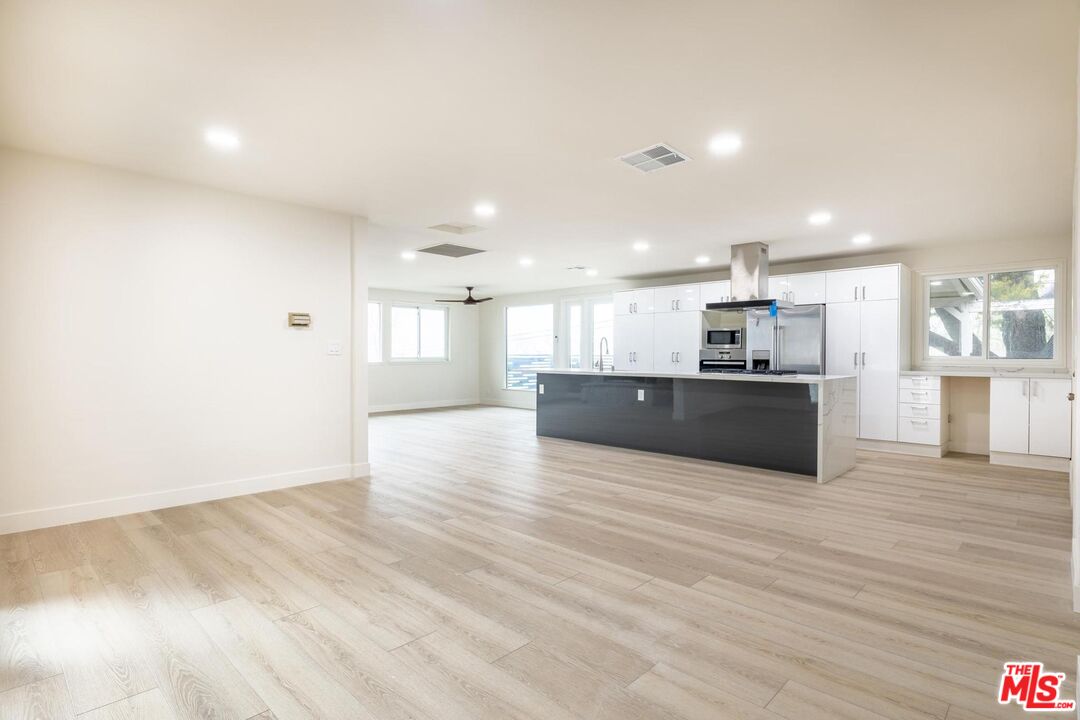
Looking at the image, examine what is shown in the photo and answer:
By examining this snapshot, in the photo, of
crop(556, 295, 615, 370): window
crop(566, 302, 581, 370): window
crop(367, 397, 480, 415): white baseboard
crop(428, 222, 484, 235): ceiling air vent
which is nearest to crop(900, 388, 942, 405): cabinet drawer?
crop(556, 295, 615, 370): window

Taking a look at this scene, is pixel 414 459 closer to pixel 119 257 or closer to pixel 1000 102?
pixel 119 257

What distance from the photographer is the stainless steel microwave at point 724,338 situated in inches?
300

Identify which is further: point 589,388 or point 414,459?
point 589,388

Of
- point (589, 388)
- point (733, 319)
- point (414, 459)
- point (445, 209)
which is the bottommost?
point (414, 459)

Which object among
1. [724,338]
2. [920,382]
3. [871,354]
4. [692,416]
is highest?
[724,338]

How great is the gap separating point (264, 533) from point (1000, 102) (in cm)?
488

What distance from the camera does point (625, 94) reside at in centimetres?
278

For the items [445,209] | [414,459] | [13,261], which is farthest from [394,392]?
[13,261]

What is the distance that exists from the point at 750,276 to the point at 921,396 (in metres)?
2.31

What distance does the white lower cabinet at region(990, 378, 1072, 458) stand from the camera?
17.3 feet

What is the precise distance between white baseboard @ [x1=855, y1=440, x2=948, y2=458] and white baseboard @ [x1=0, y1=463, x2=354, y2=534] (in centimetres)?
559

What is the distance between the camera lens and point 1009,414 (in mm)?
5578

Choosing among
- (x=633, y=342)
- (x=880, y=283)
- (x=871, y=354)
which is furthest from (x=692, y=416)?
(x=633, y=342)

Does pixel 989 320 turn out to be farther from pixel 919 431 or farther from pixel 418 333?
pixel 418 333
